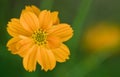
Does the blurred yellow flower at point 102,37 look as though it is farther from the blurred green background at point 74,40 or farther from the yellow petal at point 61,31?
the yellow petal at point 61,31

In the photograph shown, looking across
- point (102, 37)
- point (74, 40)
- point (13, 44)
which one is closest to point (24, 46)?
point (13, 44)

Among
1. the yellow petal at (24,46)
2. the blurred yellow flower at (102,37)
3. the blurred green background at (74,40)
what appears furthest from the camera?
the blurred yellow flower at (102,37)

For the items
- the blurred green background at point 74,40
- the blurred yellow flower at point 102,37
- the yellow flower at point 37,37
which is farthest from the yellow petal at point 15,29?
the blurred yellow flower at point 102,37

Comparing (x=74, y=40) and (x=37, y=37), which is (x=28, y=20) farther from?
(x=74, y=40)

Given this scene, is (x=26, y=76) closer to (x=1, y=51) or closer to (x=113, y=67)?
(x=1, y=51)

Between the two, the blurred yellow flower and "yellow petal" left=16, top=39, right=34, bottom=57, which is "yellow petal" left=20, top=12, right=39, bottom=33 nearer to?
Answer: "yellow petal" left=16, top=39, right=34, bottom=57

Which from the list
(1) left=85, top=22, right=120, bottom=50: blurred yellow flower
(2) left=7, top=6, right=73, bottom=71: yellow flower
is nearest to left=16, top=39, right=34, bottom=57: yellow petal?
(2) left=7, top=6, right=73, bottom=71: yellow flower
